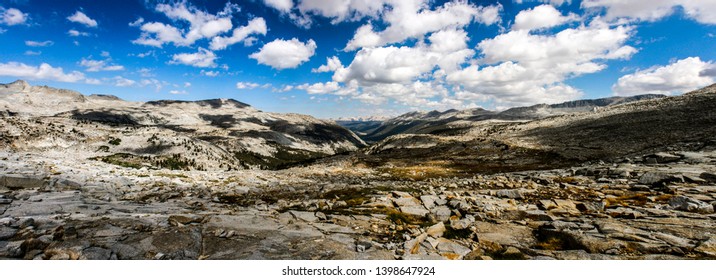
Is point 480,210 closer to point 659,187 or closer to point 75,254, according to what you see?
point 659,187

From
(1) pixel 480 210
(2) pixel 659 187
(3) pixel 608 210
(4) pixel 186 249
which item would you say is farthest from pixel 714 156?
(4) pixel 186 249

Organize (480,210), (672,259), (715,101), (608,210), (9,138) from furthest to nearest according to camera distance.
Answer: (715,101) → (9,138) → (480,210) → (608,210) → (672,259)

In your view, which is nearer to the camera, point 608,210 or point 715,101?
point 608,210

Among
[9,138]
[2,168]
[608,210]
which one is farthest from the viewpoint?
[9,138]

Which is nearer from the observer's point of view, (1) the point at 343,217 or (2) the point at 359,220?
(2) the point at 359,220

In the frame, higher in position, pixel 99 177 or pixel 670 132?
pixel 670 132

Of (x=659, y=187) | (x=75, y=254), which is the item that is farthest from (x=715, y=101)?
(x=75, y=254)

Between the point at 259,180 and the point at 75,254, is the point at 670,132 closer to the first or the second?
the point at 259,180

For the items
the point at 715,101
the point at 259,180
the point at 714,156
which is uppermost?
the point at 715,101
